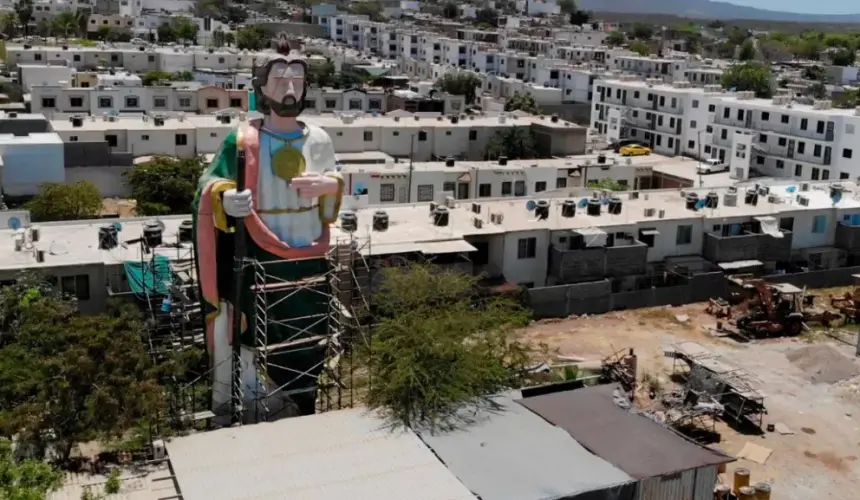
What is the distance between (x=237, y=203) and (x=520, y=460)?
733cm

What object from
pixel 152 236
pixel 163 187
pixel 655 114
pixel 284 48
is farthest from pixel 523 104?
pixel 284 48

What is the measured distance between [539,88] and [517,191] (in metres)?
38.9

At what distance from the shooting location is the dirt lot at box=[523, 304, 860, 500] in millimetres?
23781

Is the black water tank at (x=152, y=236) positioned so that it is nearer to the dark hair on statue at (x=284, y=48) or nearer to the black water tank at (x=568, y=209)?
the dark hair on statue at (x=284, y=48)

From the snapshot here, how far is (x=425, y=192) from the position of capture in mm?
47094

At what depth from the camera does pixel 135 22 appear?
128500mm

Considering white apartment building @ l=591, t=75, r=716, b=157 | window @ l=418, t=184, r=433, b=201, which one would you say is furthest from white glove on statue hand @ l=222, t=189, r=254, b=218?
white apartment building @ l=591, t=75, r=716, b=157

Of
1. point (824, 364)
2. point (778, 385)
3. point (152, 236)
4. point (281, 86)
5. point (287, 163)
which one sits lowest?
point (778, 385)

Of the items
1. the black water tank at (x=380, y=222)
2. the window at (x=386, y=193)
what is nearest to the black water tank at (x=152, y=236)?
the black water tank at (x=380, y=222)

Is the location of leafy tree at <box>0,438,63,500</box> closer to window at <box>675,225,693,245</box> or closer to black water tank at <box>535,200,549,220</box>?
black water tank at <box>535,200,549,220</box>

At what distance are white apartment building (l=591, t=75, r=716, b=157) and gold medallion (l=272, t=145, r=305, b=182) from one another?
173 feet

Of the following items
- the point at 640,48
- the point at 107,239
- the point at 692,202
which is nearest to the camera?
the point at 107,239

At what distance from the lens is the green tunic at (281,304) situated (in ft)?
67.0

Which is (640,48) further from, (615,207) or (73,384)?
(73,384)
